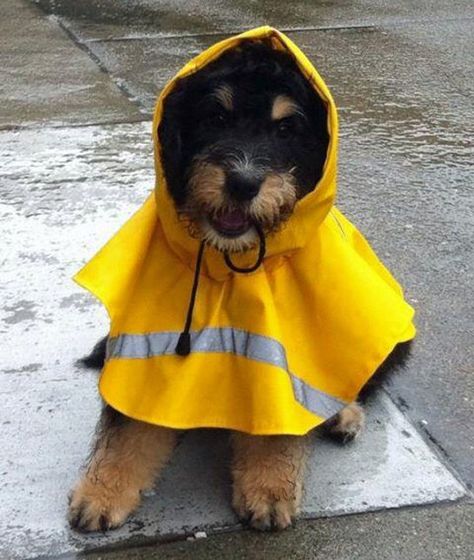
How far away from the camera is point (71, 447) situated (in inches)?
130

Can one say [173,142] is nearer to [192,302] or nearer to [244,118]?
[244,118]

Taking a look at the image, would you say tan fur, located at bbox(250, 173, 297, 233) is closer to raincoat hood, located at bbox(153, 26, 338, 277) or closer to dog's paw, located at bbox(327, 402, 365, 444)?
raincoat hood, located at bbox(153, 26, 338, 277)

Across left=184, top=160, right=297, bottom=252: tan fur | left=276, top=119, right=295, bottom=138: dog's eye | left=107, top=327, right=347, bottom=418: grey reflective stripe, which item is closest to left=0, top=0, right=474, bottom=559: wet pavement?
left=107, top=327, right=347, bottom=418: grey reflective stripe

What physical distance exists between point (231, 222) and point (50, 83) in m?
4.61

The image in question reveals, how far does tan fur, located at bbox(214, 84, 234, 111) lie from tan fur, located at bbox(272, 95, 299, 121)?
0.12m

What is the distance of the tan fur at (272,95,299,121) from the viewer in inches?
113

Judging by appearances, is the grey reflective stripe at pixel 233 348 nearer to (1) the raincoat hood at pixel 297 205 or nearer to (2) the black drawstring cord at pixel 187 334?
(2) the black drawstring cord at pixel 187 334

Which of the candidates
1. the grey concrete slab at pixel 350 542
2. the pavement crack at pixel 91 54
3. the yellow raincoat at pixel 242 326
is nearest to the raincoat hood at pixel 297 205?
the yellow raincoat at pixel 242 326

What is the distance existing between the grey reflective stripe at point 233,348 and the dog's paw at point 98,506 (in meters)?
0.39

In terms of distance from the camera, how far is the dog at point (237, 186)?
9.14ft

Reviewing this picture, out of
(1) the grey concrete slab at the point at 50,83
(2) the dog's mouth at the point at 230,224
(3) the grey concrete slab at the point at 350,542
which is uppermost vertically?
(2) the dog's mouth at the point at 230,224

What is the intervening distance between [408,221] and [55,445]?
2421 mm

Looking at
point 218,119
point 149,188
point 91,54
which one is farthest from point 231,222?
point 91,54

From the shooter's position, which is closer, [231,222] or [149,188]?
[231,222]
